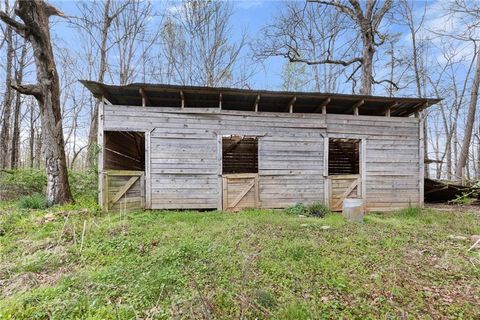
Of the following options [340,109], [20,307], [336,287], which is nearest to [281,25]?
[340,109]

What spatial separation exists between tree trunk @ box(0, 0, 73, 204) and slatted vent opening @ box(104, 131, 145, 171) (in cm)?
135

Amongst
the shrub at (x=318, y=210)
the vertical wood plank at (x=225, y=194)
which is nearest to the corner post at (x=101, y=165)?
the vertical wood plank at (x=225, y=194)

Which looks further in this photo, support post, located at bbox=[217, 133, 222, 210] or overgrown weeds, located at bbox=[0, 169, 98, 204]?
overgrown weeds, located at bbox=[0, 169, 98, 204]

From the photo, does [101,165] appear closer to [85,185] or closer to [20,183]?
[85,185]

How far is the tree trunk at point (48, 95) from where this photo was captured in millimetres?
6812

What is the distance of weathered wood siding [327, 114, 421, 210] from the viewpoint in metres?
8.27

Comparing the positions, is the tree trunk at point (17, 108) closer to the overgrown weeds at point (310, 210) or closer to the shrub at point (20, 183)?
the shrub at point (20, 183)

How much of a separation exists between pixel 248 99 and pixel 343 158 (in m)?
7.02

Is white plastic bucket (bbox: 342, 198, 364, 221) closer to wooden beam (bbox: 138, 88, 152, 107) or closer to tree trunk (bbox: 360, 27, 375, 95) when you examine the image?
wooden beam (bbox: 138, 88, 152, 107)

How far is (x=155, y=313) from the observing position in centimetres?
262

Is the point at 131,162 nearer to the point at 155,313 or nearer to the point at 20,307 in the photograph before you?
the point at 20,307

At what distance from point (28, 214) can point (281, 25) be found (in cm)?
1396

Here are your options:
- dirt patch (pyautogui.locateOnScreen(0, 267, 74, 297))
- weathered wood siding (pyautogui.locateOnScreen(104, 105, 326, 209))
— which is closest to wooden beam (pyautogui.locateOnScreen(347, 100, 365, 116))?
weathered wood siding (pyautogui.locateOnScreen(104, 105, 326, 209))

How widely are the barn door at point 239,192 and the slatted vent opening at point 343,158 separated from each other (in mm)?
5825
